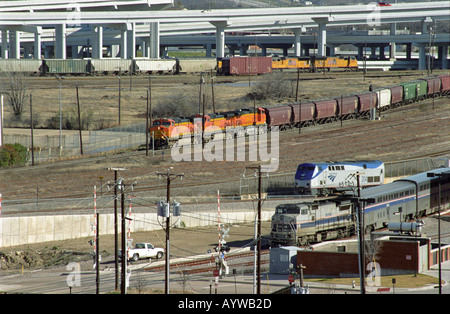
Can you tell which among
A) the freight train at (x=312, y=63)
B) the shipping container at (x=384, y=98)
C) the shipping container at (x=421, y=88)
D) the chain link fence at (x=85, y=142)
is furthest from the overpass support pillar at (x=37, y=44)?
the shipping container at (x=421, y=88)

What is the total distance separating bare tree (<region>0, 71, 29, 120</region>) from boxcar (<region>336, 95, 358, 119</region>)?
34.7 metres

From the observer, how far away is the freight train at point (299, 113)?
66.1 metres

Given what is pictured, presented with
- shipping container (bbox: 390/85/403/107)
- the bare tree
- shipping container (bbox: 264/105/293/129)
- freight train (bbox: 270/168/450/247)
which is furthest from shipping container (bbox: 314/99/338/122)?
the bare tree

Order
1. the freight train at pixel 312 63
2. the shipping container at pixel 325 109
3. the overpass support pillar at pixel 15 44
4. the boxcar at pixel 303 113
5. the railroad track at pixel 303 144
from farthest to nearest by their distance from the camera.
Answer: the freight train at pixel 312 63 < the overpass support pillar at pixel 15 44 < the shipping container at pixel 325 109 < the boxcar at pixel 303 113 < the railroad track at pixel 303 144

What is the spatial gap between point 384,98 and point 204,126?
84.2 feet

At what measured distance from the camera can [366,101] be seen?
81062mm

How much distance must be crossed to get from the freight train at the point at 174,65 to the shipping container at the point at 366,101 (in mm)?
37421

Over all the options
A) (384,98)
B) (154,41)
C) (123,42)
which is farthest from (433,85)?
(123,42)

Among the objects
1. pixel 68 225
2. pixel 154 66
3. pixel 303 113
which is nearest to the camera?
pixel 68 225

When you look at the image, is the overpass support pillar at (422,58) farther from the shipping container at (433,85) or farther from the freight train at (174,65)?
the shipping container at (433,85)

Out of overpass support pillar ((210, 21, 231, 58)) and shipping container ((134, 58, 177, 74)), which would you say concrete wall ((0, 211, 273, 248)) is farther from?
overpass support pillar ((210, 21, 231, 58))

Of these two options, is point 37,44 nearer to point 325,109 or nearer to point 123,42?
point 123,42

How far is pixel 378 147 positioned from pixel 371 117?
39.6 ft
